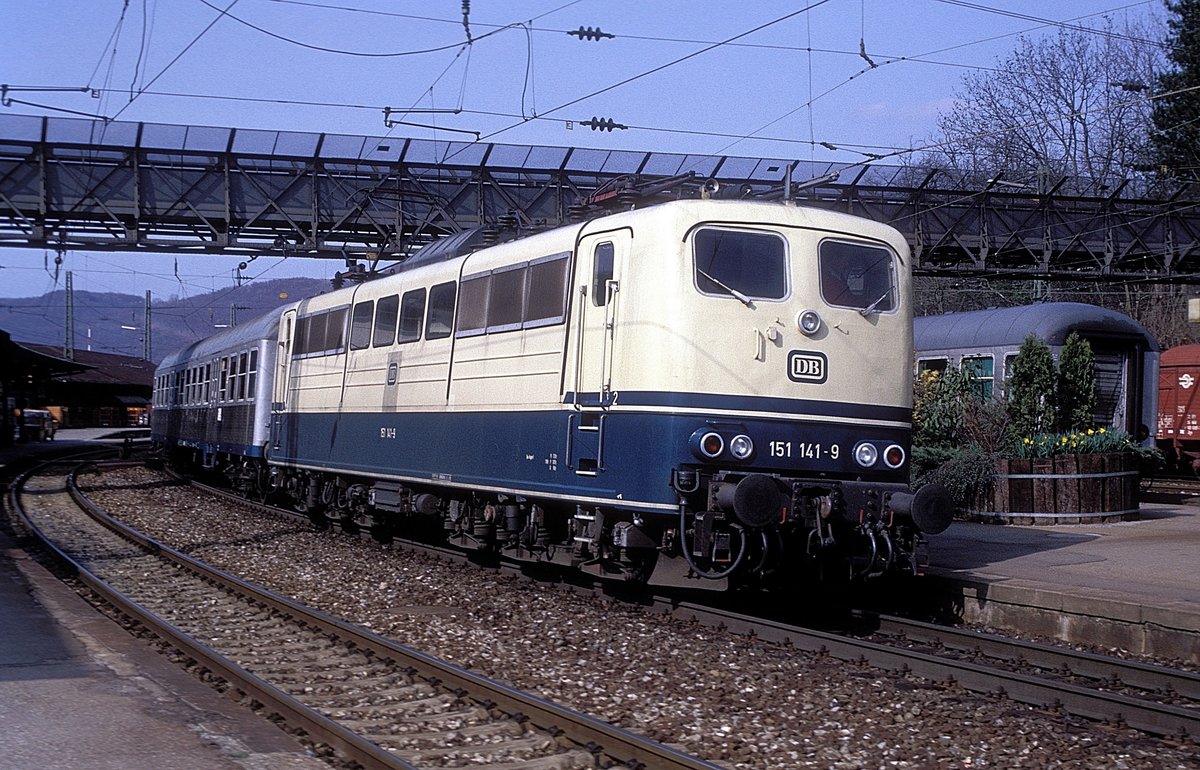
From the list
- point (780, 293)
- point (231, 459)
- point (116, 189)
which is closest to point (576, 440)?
point (780, 293)

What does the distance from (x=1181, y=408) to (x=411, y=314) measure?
22.2 meters

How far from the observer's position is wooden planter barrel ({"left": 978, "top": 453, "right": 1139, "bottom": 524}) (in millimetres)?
16828

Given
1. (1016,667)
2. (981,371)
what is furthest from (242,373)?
(1016,667)

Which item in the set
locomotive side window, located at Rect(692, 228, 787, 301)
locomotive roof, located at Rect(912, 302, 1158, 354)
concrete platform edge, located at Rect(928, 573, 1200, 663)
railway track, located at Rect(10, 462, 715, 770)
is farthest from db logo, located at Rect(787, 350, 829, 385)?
locomotive roof, located at Rect(912, 302, 1158, 354)

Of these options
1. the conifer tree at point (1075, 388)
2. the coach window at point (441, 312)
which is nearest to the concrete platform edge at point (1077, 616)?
the coach window at point (441, 312)

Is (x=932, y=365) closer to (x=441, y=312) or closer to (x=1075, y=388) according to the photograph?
(x=1075, y=388)

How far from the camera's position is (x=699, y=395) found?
9.74 m

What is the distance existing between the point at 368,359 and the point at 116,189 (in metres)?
17.1

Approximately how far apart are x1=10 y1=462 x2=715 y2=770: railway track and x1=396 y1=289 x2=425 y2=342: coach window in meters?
3.36

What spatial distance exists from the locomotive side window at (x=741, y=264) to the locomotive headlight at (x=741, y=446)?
113 cm

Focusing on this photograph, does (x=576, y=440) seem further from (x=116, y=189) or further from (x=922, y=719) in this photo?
(x=116, y=189)

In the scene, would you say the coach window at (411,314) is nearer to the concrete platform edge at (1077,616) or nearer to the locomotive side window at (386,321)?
the locomotive side window at (386,321)

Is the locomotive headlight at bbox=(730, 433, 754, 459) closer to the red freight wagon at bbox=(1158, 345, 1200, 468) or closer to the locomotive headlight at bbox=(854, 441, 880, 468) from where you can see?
the locomotive headlight at bbox=(854, 441, 880, 468)

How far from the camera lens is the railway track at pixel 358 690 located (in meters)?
6.44
